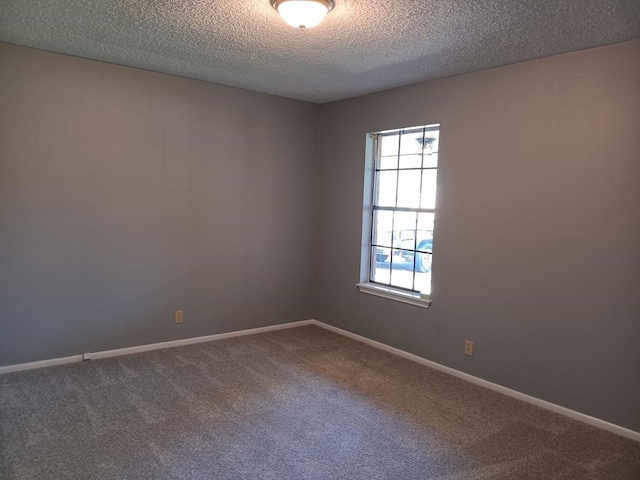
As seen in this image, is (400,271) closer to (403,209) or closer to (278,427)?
(403,209)

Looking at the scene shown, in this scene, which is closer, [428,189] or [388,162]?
[428,189]

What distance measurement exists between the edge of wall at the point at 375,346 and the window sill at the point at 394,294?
47cm

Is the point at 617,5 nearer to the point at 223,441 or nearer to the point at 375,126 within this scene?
the point at 375,126

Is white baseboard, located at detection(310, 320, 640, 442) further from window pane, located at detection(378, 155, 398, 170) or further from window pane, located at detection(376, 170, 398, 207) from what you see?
window pane, located at detection(378, 155, 398, 170)

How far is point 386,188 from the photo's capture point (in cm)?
441

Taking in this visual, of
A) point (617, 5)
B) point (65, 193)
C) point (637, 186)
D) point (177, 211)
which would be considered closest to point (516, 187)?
point (637, 186)

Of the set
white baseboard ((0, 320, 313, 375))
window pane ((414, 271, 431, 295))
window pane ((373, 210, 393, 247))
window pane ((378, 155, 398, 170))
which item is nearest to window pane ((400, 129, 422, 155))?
window pane ((378, 155, 398, 170))

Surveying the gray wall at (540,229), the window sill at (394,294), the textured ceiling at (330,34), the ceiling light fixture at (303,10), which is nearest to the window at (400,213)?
the window sill at (394,294)

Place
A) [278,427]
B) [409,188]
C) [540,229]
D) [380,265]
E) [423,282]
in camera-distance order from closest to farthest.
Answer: [278,427] → [540,229] → [423,282] → [409,188] → [380,265]

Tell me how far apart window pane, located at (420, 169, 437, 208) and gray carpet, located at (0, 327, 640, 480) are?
144 cm

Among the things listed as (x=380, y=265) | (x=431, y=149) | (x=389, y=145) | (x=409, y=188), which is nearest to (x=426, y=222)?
(x=409, y=188)

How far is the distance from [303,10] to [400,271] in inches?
103

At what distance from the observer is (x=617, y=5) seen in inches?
87.9

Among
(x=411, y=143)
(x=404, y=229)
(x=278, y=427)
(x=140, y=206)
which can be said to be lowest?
(x=278, y=427)
